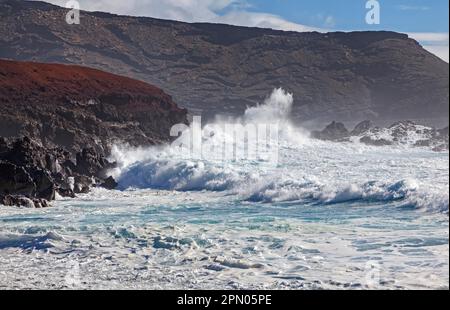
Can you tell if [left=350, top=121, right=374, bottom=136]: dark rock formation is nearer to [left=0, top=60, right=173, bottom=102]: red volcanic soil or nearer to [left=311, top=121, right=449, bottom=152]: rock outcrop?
[left=311, top=121, right=449, bottom=152]: rock outcrop

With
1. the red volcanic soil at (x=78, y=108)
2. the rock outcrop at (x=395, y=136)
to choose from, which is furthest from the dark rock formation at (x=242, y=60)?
the red volcanic soil at (x=78, y=108)

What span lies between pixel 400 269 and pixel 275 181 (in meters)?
8.60

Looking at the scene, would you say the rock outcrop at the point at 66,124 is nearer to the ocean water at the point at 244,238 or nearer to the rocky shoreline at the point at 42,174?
the rocky shoreline at the point at 42,174

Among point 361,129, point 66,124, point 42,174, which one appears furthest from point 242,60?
point 42,174

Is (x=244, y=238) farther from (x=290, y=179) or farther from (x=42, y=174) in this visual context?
(x=42, y=174)

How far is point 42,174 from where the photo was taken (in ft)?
48.6

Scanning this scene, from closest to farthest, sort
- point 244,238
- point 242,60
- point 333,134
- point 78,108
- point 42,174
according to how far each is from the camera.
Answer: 1. point 244,238
2. point 42,174
3. point 78,108
4. point 333,134
5. point 242,60

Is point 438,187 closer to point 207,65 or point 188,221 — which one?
point 188,221

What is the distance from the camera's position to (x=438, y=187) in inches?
495

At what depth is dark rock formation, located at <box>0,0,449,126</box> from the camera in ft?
223

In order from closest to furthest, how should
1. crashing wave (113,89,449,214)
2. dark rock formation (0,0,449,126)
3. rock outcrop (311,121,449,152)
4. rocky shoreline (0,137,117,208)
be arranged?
crashing wave (113,89,449,214) → rocky shoreline (0,137,117,208) → rock outcrop (311,121,449,152) → dark rock formation (0,0,449,126)

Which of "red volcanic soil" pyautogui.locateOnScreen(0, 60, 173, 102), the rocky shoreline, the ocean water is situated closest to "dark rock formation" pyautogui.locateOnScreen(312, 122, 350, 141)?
"red volcanic soil" pyautogui.locateOnScreen(0, 60, 173, 102)

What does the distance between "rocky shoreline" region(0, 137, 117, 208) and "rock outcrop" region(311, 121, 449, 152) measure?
22556mm

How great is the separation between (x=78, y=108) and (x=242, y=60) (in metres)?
48.8
